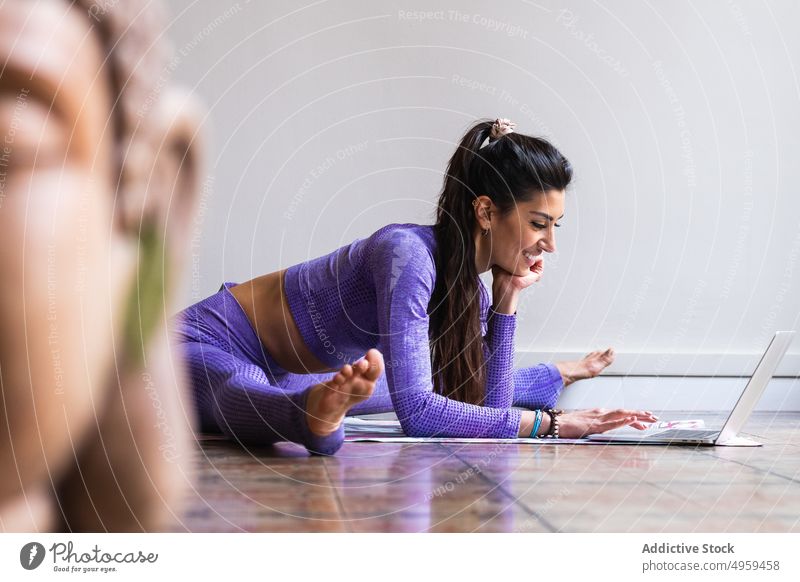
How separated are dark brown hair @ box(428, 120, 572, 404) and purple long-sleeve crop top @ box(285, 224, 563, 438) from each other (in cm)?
5

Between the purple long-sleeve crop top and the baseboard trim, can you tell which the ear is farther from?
the baseboard trim

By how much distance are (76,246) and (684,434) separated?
116cm

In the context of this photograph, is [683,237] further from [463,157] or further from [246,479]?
[246,479]

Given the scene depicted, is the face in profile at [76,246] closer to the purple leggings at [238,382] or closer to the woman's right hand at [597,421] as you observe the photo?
the purple leggings at [238,382]

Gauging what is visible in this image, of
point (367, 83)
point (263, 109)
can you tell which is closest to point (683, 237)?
point (367, 83)

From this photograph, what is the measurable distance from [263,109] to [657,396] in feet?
3.56

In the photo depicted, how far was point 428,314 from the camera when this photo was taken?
122 cm

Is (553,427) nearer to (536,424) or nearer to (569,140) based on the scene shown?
(536,424)

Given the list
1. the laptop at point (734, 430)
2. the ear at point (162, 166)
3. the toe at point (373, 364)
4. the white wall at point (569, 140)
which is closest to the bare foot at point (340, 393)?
the toe at point (373, 364)

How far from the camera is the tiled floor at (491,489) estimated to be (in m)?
0.59

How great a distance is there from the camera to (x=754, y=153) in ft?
6.59

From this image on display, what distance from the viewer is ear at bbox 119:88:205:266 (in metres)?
0.15
